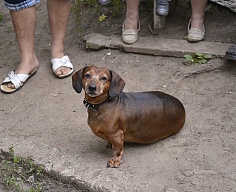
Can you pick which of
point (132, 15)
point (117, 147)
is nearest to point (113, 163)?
point (117, 147)

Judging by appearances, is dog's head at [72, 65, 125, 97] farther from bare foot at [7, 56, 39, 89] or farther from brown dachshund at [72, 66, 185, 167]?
bare foot at [7, 56, 39, 89]

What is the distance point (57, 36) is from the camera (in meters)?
4.29

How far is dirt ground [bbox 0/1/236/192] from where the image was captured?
299cm

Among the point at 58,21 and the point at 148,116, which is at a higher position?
the point at 148,116

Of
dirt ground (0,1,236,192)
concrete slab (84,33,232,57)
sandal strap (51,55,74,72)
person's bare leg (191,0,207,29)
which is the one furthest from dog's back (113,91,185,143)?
person's bare leg (191,0,207,29)

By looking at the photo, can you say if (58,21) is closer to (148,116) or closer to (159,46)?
(159,46)

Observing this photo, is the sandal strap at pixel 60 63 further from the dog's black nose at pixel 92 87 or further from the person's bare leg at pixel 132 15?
the dog's black nose at pixel 92 87

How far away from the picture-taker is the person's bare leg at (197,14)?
4.37 meters

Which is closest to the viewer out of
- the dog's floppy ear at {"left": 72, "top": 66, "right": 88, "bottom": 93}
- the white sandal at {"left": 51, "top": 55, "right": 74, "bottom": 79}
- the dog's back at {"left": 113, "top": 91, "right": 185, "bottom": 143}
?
the dog's floppy ear at {"left": 72, "top": 66, "right": 88, "bottom": 93}

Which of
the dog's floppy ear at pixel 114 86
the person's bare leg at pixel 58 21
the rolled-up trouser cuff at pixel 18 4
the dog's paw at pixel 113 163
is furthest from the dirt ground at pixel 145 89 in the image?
the rolled-up trouser cuff at pixel 18 4

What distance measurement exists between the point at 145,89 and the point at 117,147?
3.26 feet

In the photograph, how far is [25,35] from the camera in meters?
4.09

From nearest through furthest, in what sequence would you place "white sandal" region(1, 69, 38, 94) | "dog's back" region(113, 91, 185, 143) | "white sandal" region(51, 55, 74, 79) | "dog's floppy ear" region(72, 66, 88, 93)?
"dog's floppy ear" region(72, 66, 88, 93), "dog's back" region(113, 91, 185, 143), "white sandal" region(1, 69, 38, 94), "white sandal" region(51, 55, 74, 79)

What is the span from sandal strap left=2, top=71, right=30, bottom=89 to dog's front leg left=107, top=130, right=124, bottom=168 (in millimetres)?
1322
